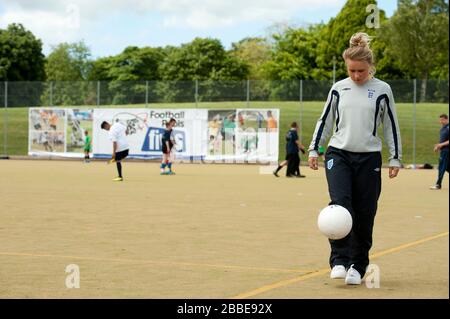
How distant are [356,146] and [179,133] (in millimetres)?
37025

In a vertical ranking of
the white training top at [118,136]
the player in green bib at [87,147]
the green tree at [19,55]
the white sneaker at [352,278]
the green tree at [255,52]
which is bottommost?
the player in green bib at [87,147]

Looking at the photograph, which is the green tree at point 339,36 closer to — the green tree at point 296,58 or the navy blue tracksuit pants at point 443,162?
the green tree at point 296,58

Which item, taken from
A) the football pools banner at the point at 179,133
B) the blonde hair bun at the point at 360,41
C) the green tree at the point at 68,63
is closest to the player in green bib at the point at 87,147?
the football pools banner at the point at 179,133

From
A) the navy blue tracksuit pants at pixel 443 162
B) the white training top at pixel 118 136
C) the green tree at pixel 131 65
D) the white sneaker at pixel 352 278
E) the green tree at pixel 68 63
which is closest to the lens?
the white sneaker at pixel 352 278

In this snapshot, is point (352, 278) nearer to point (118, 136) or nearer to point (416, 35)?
point (118, 136)

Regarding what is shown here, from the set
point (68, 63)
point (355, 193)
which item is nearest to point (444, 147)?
point (355, 193)

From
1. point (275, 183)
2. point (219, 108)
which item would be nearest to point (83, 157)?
point (219, 108)

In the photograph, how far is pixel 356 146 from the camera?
8.07 meters

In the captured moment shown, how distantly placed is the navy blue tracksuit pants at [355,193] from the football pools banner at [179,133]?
113 feet

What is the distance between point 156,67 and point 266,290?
4013 inches

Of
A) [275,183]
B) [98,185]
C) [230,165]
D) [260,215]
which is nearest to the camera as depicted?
[260,215]

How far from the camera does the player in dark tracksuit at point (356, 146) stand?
8.02 m

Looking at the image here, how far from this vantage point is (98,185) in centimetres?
2400
